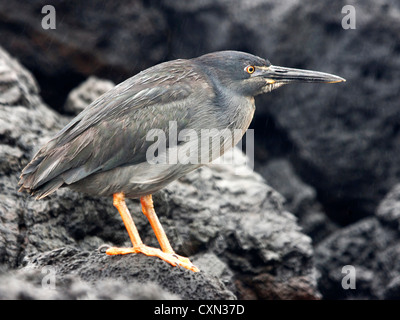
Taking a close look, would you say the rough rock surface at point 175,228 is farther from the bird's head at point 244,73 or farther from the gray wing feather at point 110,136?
the bird's head at point 244,73

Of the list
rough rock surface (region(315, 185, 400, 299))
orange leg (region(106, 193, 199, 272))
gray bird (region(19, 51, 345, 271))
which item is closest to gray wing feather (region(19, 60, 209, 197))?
gray bird (region(19, 51, 345, 271))

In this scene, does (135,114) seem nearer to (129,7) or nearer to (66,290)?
(66,290)

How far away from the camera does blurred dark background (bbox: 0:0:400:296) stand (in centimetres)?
773

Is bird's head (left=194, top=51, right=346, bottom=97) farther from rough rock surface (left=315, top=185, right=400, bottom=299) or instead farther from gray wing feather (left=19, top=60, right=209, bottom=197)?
rough rock surface (left=315, top=185, right=400, bottom=299)

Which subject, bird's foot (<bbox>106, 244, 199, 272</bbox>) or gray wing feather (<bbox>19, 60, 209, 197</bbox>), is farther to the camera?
gray wing feather (<bbox>19, 60, 209, 197</bbox>)

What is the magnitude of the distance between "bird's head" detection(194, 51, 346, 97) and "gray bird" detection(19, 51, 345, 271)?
25cm

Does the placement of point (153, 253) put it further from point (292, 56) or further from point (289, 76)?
point (292, 56)

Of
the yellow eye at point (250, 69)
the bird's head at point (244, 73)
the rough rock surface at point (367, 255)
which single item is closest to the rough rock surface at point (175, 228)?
the rough rock surface at point (367, 255)

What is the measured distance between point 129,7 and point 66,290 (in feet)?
16.9

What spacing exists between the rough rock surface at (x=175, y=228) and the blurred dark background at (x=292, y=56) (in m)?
0.96

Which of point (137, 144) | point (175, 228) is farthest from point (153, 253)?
point (175, 228)

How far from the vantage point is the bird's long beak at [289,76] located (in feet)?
17.3

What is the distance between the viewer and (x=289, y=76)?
210 inches
